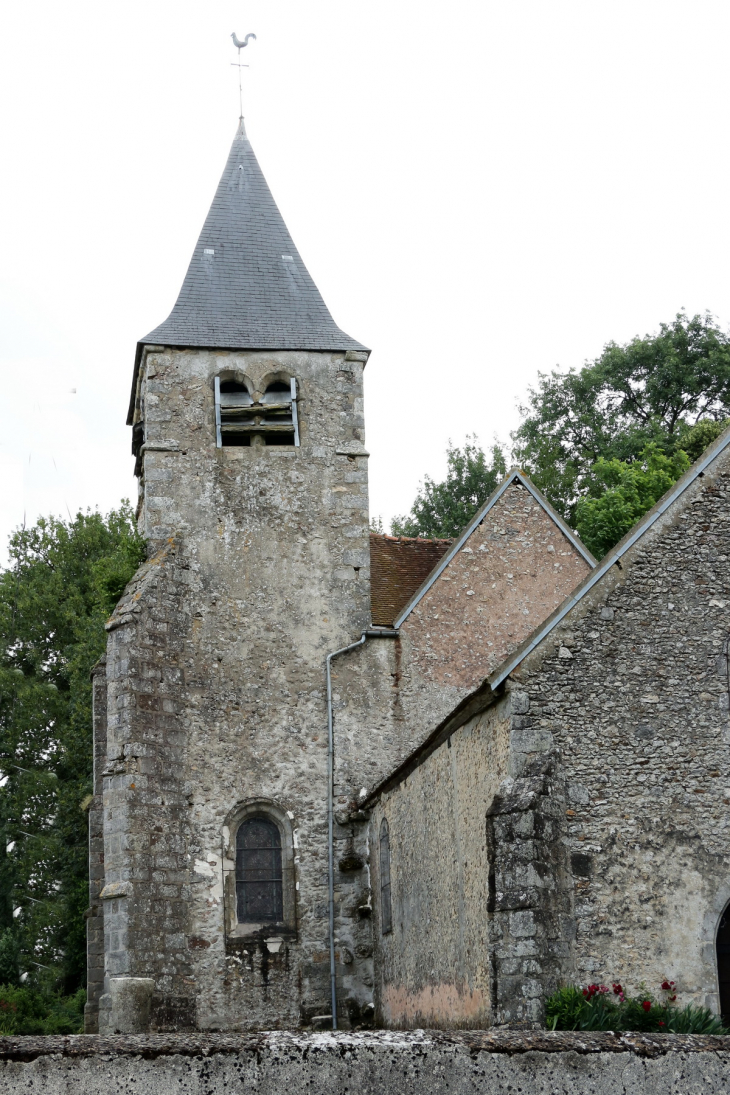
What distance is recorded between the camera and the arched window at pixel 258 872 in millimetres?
16859

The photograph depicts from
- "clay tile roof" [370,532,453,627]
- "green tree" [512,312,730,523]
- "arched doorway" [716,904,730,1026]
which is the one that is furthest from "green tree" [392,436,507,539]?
"arched doorway" [716,904,730,1026]

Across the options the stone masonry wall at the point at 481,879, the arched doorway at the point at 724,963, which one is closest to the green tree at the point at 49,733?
the stone masonry wall at the point at 481,879

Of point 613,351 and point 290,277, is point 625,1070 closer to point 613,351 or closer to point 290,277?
point 290,277

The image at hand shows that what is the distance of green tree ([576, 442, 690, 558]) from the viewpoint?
2680 centimetres

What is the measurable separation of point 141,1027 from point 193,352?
9220 mm

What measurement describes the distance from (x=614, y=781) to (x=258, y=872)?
7085 mm

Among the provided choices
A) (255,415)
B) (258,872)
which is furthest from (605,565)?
(255,415)

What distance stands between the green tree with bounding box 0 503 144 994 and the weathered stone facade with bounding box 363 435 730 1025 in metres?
17.7

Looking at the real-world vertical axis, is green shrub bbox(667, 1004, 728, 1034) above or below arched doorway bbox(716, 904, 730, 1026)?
below

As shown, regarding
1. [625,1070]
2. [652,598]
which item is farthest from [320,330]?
[625,1070]

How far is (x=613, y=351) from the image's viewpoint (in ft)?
116

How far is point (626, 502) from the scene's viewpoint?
27.3 m

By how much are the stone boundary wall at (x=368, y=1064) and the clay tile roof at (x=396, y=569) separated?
540 inches

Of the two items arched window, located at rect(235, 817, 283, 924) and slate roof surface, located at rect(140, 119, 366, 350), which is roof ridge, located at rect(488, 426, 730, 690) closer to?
arched window, located at rect(235, 817, 283, 924)
